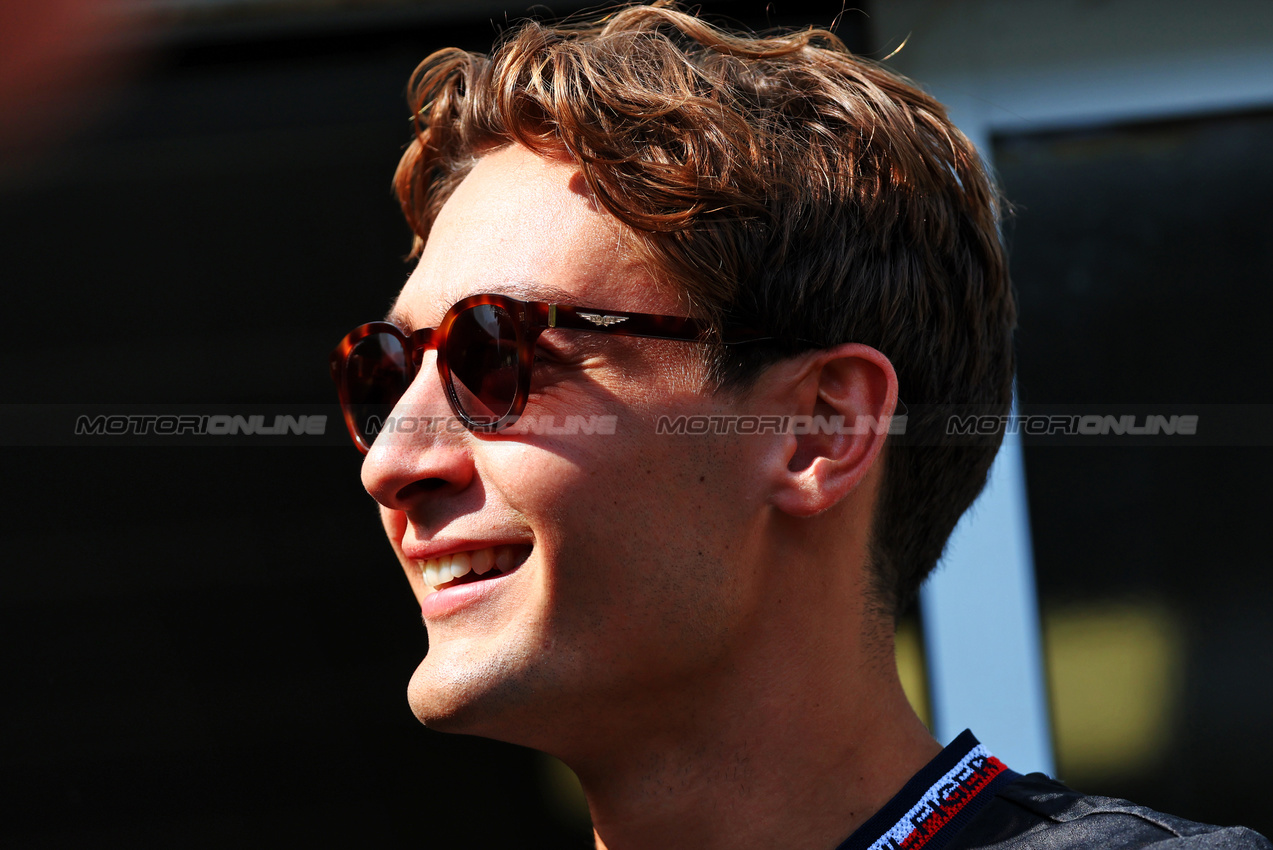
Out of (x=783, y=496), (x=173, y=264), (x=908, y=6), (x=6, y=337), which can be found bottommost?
(x=6, y=337)

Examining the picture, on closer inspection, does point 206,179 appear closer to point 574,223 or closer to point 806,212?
point 574,223

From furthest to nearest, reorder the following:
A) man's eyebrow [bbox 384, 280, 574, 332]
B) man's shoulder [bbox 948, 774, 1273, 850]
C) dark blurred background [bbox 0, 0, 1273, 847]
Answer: dark blurred background [bbox 0, 0, 1273, 847]
man's eyebrow [bbox 384, 280, 574, 332]
man's shoulder [bbox 948, 774, 1273, 850]

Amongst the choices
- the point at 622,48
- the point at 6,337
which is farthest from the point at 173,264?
the point at 622,48

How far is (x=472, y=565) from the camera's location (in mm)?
1656

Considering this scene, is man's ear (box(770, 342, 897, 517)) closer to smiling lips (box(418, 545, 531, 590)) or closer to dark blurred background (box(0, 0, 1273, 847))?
smiling lips (box(418, 545, 531, 590))

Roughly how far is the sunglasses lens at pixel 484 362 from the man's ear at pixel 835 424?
51 centimetres

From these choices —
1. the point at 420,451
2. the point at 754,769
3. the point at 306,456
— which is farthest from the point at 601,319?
the point at 306,456

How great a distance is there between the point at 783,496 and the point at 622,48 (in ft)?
3.16

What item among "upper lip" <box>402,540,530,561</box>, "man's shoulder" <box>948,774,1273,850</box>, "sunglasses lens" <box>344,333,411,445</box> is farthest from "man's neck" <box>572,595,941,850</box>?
"sunglasses lens" <box>344,333,411,445</box>

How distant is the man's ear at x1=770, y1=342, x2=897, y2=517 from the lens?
168 cm

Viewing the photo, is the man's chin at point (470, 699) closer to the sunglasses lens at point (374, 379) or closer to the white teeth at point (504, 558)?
the white teeth at point (504, 558)

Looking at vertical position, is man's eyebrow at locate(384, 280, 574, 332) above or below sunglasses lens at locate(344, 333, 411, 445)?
above

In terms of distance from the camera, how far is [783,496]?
167 cm

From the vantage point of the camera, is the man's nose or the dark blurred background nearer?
the man's nose
